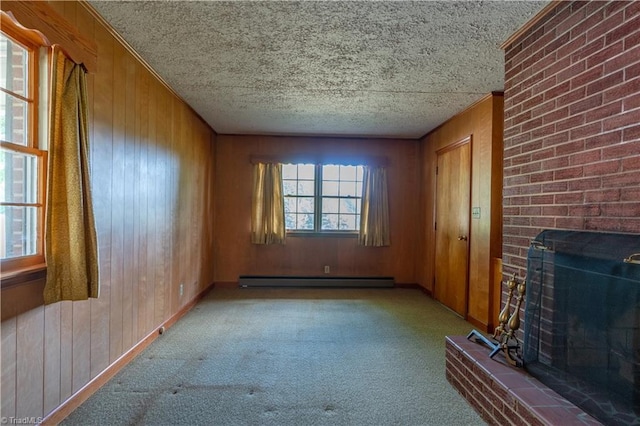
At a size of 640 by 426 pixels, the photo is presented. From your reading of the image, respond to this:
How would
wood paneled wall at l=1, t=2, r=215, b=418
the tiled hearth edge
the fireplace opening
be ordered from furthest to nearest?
wood paneled wall at l=1, t=2, r=215, b=418, the tiled hearth edge, the fireplace opening

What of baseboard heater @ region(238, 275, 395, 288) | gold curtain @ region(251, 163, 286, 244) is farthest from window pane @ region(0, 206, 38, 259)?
baseboard heater @ region(238, 275, 395, 288)

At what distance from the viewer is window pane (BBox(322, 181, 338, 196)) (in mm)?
5301

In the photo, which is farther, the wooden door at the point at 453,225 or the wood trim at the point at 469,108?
the wooden door at the point at 453,225

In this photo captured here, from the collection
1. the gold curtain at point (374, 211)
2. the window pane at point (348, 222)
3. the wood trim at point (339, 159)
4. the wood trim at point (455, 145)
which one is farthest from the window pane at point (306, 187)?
the wood trim at point (455, 145)

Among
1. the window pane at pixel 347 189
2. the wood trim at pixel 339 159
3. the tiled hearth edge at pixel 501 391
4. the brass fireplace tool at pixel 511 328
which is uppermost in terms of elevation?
the wood trim at pixel 339 159

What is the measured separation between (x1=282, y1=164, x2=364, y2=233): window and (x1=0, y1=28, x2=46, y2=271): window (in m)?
3.67

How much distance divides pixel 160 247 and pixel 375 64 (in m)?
2.54

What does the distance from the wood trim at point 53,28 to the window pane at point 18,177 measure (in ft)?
1.90

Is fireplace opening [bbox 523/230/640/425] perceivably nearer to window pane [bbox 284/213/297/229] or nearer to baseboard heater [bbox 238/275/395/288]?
baseboard heater [bbox 238/275/395/288]

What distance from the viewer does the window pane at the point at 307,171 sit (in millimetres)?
5270

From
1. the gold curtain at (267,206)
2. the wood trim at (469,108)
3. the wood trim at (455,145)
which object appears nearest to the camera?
the wood trim at (469,108)

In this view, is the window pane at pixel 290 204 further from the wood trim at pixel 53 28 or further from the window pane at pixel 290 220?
the wood trim at pixel 53 28

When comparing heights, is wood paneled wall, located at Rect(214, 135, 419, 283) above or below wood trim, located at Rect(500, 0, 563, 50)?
below

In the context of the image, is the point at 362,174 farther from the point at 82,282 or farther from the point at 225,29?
the point at 82,282
